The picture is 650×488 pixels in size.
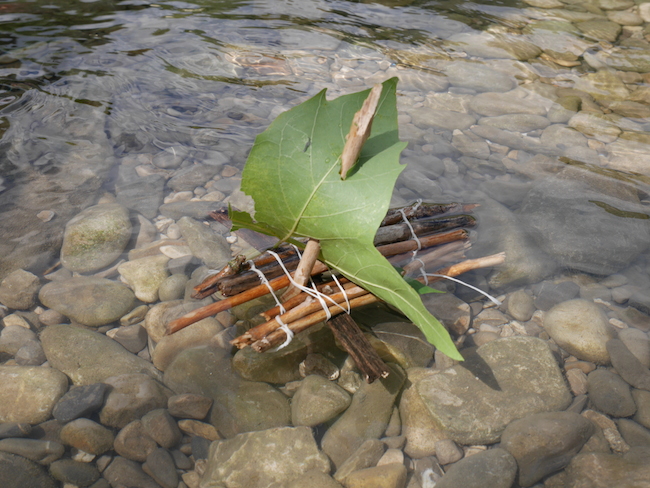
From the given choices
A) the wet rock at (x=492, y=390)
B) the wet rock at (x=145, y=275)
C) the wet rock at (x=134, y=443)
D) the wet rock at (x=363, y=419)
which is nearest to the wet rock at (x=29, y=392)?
the wet rock at (x=134, y=443)

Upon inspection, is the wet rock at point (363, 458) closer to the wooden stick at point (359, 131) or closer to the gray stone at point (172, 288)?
the wooden stick at point (359, 131)

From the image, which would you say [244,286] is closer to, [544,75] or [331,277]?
[331,277]

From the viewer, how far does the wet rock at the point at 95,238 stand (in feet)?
7.92

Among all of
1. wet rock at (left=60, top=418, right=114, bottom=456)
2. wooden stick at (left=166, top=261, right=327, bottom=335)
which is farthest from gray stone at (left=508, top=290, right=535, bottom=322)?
wet rock at (left=60, top=418, right=114, bottom=456)

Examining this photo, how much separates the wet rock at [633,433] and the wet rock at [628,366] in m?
0.20

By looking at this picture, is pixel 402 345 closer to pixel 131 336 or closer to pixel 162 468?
pixel 162 468

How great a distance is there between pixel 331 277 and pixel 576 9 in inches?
228

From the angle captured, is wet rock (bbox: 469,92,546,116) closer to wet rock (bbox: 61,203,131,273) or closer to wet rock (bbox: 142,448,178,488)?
wet rock (bbox: 61,203,131,273)

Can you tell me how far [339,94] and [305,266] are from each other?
104 inches

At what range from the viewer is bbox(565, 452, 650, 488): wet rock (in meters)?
1.55

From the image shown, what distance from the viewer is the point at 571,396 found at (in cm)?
185

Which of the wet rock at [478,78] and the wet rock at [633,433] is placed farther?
the wet rock at [478,78]

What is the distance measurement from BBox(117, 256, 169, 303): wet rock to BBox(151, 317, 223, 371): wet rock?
0.97 feet

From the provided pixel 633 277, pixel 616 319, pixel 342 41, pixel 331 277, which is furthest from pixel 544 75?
pixel 331 277
